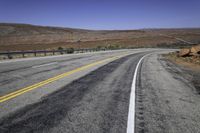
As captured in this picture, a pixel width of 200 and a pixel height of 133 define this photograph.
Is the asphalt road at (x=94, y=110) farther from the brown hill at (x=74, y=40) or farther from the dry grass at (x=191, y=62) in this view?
the brown hill at (x=74, y=40)

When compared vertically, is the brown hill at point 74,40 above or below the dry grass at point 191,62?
above

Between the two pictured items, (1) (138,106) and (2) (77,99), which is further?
(2) (77,99)

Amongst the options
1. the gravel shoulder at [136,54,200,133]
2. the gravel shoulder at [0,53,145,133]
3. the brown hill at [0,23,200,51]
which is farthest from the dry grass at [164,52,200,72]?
the brown hill at [0,23,200,51]

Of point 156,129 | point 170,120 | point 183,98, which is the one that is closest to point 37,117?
point 156,129

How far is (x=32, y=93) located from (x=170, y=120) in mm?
4478

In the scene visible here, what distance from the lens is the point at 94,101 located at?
18.4ft

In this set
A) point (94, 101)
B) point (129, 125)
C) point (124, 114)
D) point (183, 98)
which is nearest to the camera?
point (129, 125)

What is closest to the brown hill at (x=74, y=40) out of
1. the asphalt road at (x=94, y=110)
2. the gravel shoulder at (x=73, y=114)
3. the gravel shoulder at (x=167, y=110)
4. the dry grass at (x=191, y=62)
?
the dry grass at (x=191, y=62)

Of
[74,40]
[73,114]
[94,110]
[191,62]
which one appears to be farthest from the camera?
[74,40]

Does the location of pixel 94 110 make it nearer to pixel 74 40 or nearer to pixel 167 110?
pixel 167 110

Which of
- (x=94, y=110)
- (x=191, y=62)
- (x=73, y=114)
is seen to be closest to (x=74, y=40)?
(x=191, y=62)

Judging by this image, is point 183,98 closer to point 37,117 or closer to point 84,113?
point 84,113

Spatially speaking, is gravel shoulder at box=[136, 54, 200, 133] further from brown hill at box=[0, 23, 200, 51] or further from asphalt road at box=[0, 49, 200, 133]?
brown hill at box=[0, 23, 200, 51]

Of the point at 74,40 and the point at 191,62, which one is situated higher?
the point at 74,40
